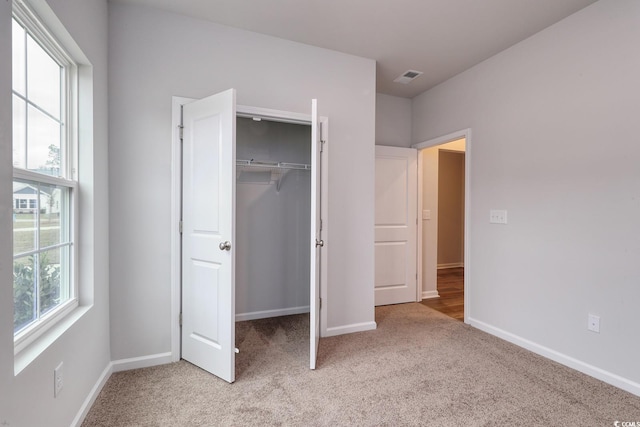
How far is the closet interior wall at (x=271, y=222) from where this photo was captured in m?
3.34

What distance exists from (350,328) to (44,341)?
7.60 ft

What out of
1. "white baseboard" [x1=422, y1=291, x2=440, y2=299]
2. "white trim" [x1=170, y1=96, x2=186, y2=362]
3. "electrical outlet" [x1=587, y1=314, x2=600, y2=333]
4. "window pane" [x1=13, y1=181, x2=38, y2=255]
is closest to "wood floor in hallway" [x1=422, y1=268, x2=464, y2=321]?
"white baseboard" [x1=422, y1=291, x2=440, y2=299]

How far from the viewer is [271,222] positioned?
137 inches

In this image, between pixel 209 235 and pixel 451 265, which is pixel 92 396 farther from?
pixel 451 265

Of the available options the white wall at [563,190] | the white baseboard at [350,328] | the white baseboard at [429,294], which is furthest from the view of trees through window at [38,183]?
the white baseboard at [429,294]

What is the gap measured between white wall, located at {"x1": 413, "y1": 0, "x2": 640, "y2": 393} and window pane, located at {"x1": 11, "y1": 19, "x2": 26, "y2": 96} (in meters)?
3.46

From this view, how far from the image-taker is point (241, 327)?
10.3 feet

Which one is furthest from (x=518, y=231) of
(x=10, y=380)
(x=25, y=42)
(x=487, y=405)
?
(x=25, y=42)

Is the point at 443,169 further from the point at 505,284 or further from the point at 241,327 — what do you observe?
the point at 241,327

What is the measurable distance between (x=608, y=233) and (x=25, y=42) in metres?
3.62

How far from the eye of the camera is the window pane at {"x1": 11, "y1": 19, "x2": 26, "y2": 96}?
1.29m

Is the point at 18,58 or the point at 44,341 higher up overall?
the point at 18,58

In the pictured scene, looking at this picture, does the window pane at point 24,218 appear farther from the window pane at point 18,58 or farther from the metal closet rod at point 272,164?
the metal closet rod at point 272,164

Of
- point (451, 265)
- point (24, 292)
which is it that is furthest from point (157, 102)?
point (451, 265)
